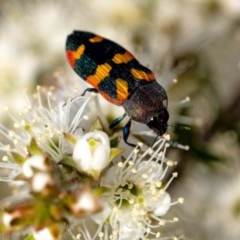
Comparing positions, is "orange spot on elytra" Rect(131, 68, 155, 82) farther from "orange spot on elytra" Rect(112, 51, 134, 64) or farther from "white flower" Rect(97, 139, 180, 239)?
"white flower" Rect(97, 139, 180, 239)

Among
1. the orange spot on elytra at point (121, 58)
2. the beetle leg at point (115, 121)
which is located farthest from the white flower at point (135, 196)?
the orange spot on elytra at point (121, 58)

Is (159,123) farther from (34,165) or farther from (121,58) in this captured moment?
(34,165)

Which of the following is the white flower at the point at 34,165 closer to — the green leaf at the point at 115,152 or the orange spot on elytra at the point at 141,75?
the green leaf at the point at 115,152

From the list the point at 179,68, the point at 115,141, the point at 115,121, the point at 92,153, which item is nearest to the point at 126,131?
the point at 115,121

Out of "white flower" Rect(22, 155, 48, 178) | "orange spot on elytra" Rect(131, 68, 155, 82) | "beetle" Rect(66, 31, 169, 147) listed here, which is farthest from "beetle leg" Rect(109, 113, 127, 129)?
"white flower" Rect(22, 155, 48, 178)

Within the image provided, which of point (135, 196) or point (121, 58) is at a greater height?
point (121, 58)
